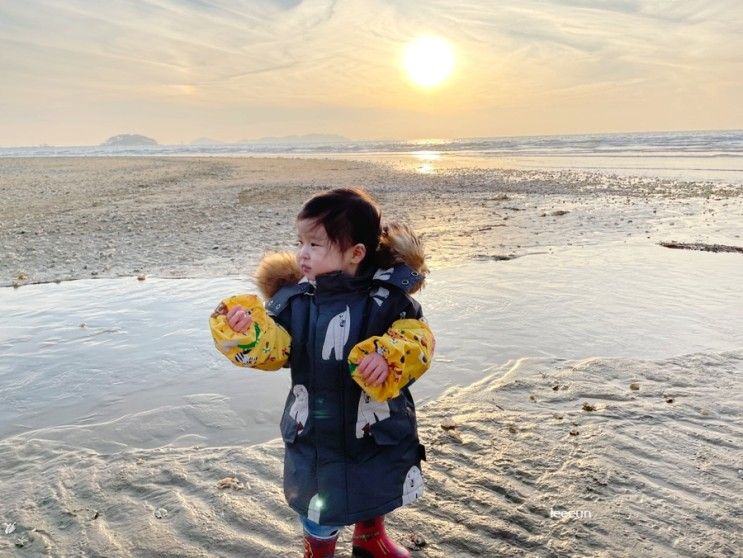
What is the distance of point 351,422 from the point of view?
2.49m

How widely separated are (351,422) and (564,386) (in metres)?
2.72

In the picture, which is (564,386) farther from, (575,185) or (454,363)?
(575,185)

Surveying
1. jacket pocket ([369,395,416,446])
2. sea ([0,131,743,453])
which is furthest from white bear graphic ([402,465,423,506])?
sea ([0,131,743,453])

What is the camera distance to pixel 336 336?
248cm

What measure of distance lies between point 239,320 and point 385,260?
715 millimetres

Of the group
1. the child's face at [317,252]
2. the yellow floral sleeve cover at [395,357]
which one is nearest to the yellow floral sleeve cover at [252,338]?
the child's face at [317,252]

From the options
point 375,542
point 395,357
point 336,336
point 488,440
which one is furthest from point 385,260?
point 488,440

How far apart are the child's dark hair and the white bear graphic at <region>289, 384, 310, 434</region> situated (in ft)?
2.24

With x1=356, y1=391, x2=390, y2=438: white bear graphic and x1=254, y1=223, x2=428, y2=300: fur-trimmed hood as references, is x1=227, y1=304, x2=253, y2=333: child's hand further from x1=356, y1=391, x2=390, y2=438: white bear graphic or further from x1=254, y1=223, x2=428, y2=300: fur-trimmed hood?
x1=356, y1=391, x2=390, y2=438: white bear graphic

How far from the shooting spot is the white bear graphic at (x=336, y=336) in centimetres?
247

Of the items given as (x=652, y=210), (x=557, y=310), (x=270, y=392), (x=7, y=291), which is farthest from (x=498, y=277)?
(x=652, y=210)

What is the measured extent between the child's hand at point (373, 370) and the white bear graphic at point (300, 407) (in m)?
0.46

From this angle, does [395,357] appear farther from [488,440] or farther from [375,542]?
[488,440]

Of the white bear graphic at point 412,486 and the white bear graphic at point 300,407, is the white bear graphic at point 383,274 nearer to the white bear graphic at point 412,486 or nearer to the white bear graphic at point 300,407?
the white bear graphic at point 300,407
